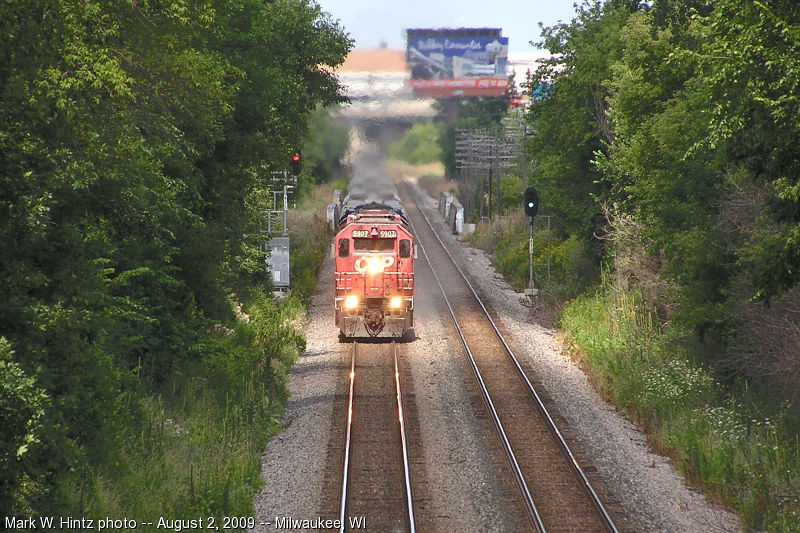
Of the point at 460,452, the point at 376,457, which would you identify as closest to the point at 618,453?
the point at 460,452

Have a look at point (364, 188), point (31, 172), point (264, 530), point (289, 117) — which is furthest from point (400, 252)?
point (364, 188)

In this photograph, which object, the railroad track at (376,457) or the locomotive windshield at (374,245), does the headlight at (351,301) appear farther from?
the railroad track at (376,457)

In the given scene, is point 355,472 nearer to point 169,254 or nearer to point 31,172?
point 169,254

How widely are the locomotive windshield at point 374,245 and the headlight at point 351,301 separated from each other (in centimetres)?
150

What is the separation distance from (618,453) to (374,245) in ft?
39.2

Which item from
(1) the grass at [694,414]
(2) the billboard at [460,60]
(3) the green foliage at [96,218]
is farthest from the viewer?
(2) the billboard at [460,60]

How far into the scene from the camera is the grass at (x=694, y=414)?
14.5 metres

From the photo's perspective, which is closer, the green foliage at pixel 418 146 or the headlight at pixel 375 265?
the headlight at pixel 375 265

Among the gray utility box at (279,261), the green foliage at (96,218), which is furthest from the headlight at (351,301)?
the gray utility box at (279,261)

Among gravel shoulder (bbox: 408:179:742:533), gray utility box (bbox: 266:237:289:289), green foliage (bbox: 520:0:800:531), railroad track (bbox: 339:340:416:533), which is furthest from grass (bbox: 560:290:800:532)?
gray utility box (bbox: 266:237:289:289)

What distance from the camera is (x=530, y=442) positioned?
→ 709 inches

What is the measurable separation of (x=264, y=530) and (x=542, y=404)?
364 inches

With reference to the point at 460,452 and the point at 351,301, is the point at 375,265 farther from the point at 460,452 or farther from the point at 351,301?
the point at 460,452

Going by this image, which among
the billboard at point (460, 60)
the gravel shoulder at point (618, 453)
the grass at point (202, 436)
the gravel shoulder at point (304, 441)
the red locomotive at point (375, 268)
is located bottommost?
the gravel shoulder at point (304, 441)
